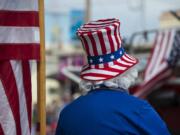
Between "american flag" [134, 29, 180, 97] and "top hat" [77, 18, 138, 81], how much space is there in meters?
6.84

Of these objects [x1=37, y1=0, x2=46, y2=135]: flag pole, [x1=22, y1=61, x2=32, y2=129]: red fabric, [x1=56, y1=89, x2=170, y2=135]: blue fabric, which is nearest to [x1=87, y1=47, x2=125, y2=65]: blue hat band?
[x1=56, y1=89, x2=170, y2=135]: blue fabric

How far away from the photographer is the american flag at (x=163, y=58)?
10.3 metres

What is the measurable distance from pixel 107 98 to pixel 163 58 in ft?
24.7

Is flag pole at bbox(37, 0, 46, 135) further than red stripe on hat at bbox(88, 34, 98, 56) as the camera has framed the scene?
Yes

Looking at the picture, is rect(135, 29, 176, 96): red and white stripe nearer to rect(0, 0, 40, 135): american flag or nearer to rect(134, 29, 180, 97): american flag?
rect(134, 29, 180, 97): american flag

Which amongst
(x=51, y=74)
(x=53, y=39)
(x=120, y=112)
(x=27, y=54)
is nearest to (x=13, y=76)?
(x=27, y=54)

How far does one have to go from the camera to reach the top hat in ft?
10.7

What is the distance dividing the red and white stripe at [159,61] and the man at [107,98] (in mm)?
A: 6789

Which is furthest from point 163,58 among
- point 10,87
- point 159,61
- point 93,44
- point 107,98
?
point 107,98

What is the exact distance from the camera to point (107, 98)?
3.15 meters

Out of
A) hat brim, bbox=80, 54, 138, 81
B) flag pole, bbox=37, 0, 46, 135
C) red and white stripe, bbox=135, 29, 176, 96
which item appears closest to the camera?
hat brim, bbox=80, 54, 138, 81

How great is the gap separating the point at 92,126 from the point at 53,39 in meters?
48.2

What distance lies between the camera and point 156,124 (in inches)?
122

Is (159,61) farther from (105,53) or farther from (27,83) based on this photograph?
(105,53)
